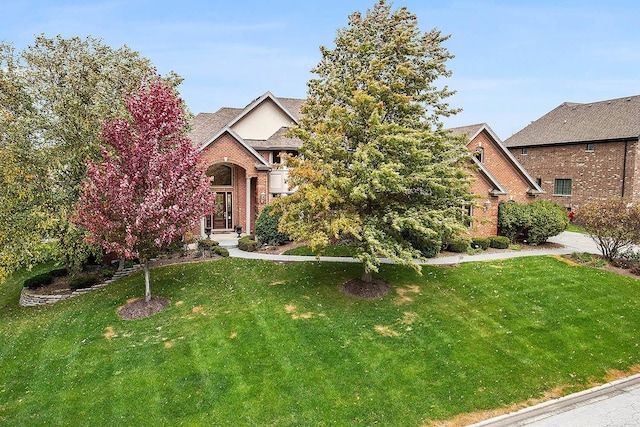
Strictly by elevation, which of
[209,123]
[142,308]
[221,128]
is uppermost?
[209,123]

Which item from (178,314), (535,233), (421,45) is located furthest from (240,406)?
(535,233)

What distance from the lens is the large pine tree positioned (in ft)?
43.4

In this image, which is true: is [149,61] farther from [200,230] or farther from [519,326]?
[519,326]

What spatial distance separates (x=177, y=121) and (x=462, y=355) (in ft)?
39.7

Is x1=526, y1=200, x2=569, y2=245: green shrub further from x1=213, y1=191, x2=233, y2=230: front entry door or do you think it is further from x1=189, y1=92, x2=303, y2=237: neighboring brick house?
x1=213, y1=191, x2=233, y2=230: front entry door

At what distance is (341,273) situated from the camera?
1742 cm

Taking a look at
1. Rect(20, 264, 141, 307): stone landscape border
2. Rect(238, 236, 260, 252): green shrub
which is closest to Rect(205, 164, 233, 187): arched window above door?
Rect(238, 236, 260, 252): green shrub

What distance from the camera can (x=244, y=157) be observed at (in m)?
24.1

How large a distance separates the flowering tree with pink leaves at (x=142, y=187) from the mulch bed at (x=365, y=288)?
6358 millimetres

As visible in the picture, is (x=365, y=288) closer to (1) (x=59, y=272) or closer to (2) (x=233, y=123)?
(2) (x=233, y=123)

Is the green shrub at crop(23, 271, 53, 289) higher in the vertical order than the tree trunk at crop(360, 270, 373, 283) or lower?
lower

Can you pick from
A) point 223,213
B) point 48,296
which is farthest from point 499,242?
point 48,296

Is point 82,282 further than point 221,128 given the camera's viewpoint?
No

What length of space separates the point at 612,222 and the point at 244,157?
19.2 m
